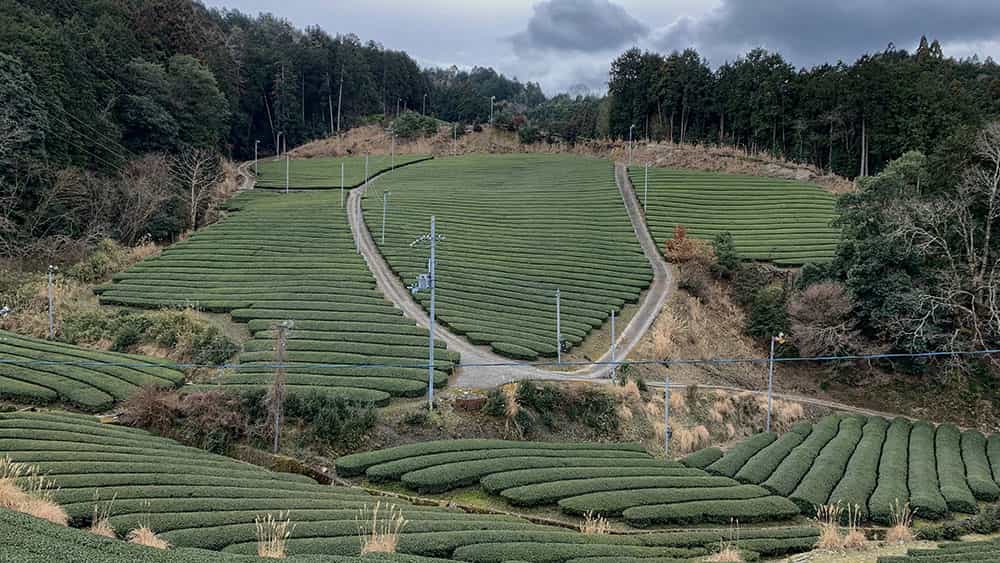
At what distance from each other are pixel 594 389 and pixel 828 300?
16.5m

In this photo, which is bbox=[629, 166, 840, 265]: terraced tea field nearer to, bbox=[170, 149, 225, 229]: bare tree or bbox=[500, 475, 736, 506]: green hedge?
bbox=[500, 475, 736, 506]: green hedge

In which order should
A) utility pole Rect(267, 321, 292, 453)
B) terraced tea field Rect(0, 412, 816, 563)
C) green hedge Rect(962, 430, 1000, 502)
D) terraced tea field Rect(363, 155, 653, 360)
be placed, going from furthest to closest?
terraced tea field Rect(363, 155, 653, 360) < utility pole Rect(267, 321, 292, 453) < green hedge Rect(962, 430, 1000, 502) < terraced tea field Rect(0, 412, 816, 563)

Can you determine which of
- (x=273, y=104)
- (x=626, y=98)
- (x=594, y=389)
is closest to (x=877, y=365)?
→ (x=594, y=389)

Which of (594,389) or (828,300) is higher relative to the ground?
(828,300)

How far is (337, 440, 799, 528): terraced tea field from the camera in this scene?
19188mm

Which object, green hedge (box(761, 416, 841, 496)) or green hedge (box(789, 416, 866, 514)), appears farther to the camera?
green hedge (box(761, 416, 841, 496))

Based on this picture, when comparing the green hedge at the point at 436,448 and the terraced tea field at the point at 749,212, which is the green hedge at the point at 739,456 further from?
the terraced tea field at the point at 749,212

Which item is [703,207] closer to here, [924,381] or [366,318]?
[924,381]

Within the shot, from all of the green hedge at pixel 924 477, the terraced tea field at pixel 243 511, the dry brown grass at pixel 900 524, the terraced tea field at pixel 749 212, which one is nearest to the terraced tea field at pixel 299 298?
the terraced tea field at pixel 243 511

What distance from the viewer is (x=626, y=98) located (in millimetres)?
94500

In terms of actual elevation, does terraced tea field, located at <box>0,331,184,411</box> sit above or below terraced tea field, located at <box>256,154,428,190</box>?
below

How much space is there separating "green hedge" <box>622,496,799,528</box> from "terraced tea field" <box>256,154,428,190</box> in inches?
2213

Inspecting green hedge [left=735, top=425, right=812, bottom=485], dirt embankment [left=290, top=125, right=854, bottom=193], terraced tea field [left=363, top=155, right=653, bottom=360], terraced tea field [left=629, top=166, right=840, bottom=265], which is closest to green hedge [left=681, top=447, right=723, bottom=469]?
green hedge [left=735, top=425, right=812, bottom=485]

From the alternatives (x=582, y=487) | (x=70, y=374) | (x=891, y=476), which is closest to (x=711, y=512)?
(x=582, y=487)
